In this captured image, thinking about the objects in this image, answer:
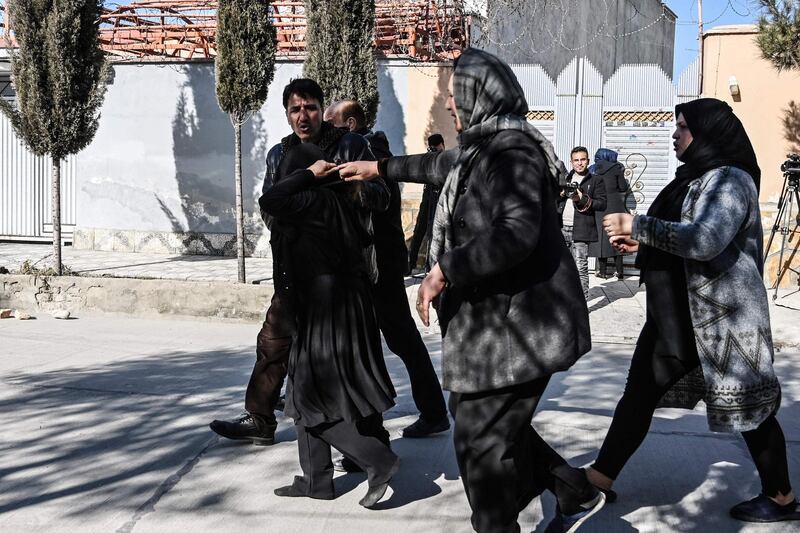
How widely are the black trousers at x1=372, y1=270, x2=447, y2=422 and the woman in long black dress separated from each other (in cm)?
76

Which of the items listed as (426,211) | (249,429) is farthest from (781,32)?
(249,429)

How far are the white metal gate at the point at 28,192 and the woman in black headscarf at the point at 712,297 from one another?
38.1 ft

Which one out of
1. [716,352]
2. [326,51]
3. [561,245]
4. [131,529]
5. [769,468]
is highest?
[326,51]

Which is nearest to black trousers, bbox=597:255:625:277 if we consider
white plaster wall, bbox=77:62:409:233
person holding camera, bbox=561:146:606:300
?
person holding camera, bbox=561:146:606:300

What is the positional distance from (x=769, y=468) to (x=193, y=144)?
10.7m

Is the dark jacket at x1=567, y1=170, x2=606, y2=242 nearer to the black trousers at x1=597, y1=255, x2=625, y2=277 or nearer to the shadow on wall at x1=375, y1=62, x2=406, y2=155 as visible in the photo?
the black trousers at x1=597, y1=255, x2=625, y2=277

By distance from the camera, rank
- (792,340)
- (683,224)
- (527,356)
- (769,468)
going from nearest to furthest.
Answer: (527,356) < (683,224) < (769,468) < (792,340)

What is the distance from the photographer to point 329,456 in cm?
379

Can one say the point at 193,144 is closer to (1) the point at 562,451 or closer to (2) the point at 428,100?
(2) the point at 428,100

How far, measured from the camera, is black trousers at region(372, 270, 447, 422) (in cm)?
462

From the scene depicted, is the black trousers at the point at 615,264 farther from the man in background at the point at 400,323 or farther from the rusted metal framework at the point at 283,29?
the man in background at the point at 400,323

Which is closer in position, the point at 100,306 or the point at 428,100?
the point at 100,306

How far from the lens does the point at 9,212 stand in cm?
1384

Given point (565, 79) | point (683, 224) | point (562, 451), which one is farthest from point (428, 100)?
point (683, 224)
